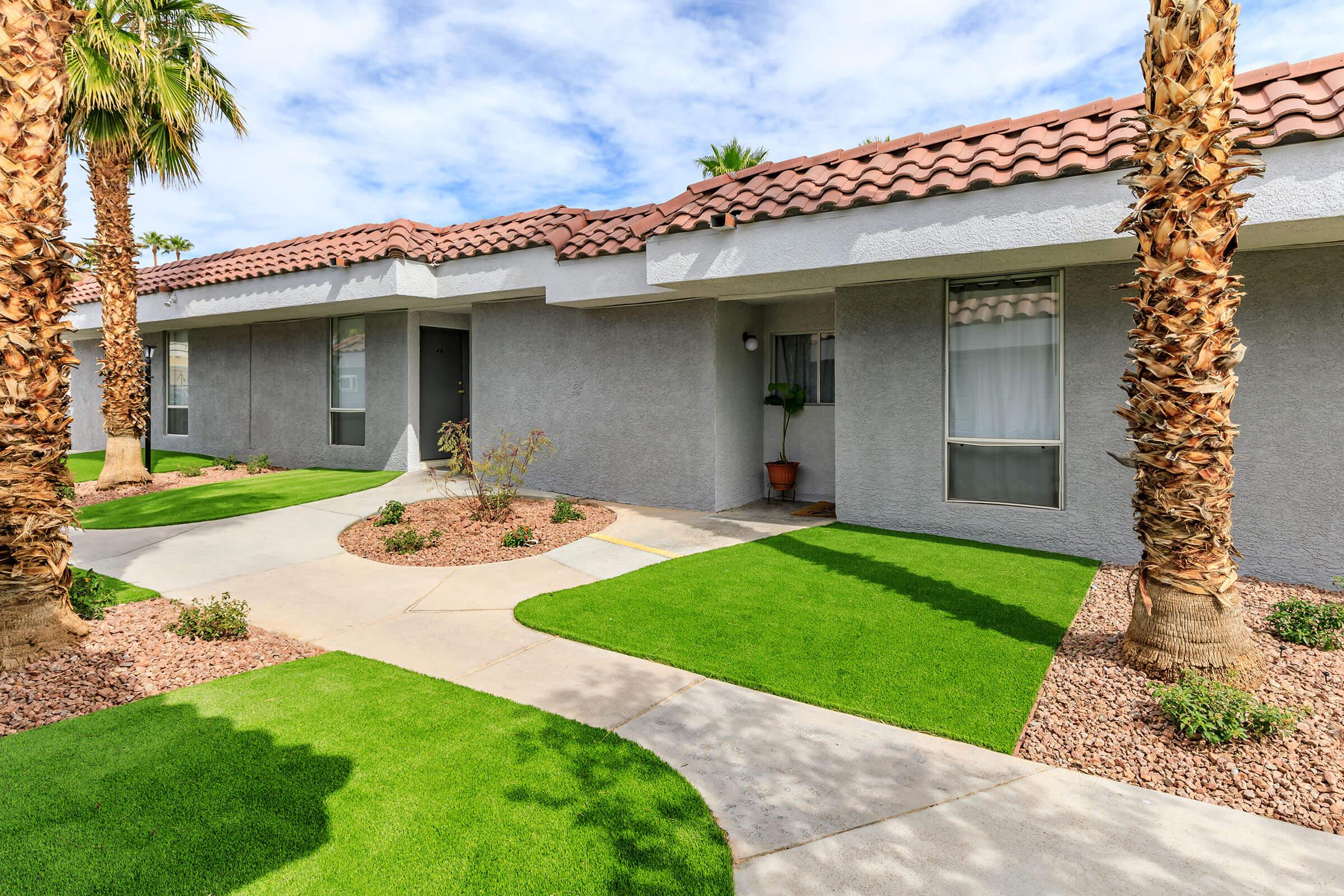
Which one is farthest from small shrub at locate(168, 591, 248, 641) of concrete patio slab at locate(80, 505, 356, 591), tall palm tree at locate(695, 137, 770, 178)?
tall palm tree at locate(695, 137, 770, 178)

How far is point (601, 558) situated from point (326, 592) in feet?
9.44

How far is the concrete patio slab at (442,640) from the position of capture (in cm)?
507

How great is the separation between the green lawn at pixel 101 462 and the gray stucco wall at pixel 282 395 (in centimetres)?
52

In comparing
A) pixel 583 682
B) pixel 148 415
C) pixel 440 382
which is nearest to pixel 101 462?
pixel 148 415

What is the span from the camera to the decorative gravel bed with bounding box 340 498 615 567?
8.13 meters

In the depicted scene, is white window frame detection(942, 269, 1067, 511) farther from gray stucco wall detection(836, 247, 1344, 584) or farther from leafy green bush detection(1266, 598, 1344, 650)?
leafy green bush detection(1266, 598, 1344, 650)

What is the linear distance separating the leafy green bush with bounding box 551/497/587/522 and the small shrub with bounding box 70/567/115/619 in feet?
16.0

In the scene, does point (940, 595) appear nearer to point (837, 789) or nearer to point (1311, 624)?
point (1311, 624)

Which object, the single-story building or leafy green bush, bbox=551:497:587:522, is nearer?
the single-story building

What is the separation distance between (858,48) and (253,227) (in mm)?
31689

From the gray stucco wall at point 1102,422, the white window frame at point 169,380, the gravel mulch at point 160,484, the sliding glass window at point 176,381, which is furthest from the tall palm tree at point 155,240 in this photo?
the gray stucco wall at point 1102,422

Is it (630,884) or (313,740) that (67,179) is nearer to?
(313,740)

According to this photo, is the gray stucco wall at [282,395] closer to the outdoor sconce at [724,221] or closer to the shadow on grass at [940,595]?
the outdoor sconce at [724,221]

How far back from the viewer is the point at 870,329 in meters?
9.05
